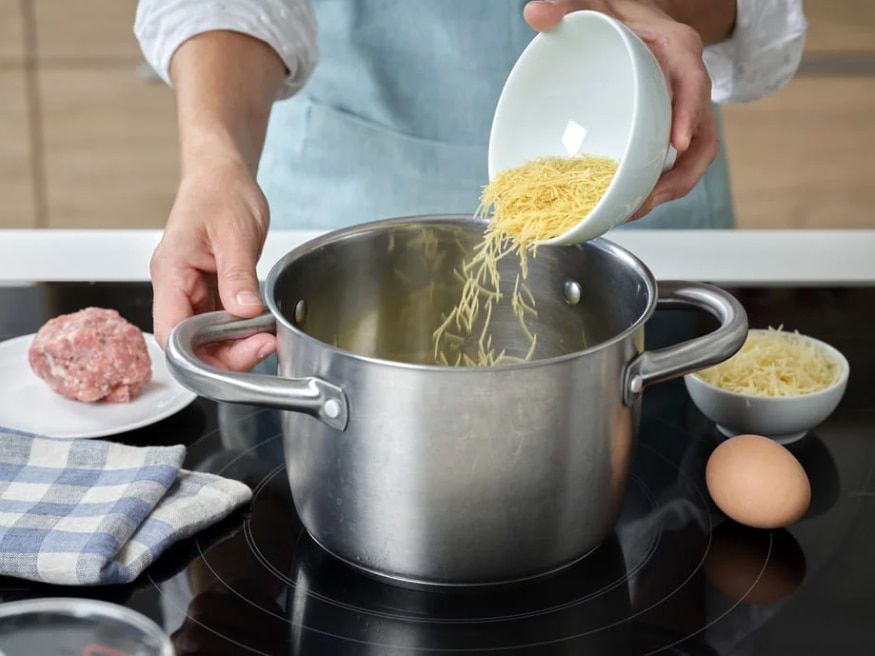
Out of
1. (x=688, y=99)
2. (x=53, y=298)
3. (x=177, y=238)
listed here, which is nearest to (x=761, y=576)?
(x=688, y=99)

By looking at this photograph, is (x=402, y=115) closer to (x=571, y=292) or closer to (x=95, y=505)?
(x=571, y=292)

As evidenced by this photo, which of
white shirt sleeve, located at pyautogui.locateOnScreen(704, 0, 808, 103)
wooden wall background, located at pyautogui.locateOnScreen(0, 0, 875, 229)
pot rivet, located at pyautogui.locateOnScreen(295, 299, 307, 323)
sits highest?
white shirt sleeve, located at pyautogui.locateOnScreen(704, 0, 808, 103)

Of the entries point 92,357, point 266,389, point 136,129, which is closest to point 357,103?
point 92,357

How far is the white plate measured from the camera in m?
0.99

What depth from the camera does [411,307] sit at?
101 cm

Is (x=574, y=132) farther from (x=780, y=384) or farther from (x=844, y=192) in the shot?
(x=844, y=192)

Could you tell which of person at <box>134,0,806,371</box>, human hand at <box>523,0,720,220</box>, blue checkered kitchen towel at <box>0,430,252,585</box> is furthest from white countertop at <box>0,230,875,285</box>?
blue checkered kitchen towel at <box>0,430,252,585</box>

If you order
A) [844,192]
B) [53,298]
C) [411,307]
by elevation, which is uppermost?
[411,307]

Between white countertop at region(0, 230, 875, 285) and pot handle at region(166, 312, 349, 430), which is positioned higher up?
pot handle at region(166, 312, 349, 430)

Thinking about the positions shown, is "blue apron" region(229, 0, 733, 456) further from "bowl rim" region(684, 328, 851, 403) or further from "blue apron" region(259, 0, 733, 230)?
"bowl rim" region(684, 328, 851, 403)

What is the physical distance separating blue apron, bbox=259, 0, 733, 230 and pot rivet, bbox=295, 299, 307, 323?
21.1 inches

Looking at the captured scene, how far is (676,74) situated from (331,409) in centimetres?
42

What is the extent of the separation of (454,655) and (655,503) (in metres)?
0.25

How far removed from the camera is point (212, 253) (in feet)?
3.28
